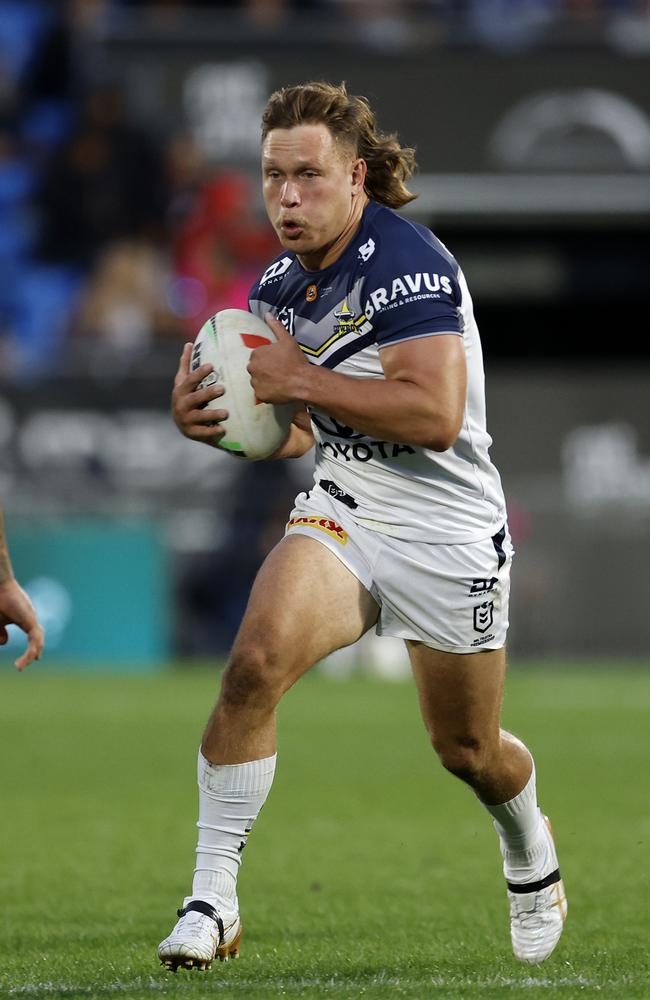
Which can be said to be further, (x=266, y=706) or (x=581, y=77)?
(x=581, y=77)

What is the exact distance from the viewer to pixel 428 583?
16.9ft

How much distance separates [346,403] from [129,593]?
37.2ft

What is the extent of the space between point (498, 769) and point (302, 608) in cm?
83

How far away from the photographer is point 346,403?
4.91 meters

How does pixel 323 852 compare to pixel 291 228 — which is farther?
pixel 323 852

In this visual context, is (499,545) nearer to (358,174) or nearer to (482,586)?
(482,586)

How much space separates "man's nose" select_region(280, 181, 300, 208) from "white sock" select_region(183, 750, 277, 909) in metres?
1.55

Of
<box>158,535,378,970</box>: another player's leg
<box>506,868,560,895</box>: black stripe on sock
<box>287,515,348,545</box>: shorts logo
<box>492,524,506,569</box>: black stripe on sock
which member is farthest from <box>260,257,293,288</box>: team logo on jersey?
<box>506,868,560,895</box>: black stripe on sock

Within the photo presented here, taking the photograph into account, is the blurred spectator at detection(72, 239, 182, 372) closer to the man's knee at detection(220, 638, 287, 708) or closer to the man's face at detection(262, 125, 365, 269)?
the man's face at detection(262, 125, 365, 269)

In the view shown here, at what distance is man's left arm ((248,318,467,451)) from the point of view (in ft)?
16.0

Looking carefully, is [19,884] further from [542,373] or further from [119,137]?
[542,373]

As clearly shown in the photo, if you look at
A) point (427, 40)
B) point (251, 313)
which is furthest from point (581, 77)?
point (251, 313)

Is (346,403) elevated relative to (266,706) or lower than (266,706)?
elevated

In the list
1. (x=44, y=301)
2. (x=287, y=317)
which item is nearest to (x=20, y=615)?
(x=287, y=317)
